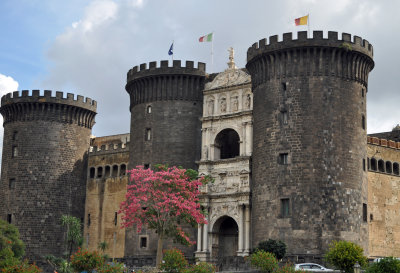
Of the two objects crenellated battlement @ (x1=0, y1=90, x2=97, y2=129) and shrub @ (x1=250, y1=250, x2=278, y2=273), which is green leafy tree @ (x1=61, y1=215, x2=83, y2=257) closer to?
crenellated battlement @ (x1=0, y1=90, x2=97, y2=129)

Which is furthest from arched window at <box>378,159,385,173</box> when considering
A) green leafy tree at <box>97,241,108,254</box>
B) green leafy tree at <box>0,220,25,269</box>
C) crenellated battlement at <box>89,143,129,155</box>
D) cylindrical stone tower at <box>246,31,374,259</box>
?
green leafy tree at <box>0,220,25,269</box>

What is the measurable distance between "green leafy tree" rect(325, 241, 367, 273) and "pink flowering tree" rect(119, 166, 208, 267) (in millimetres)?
12210

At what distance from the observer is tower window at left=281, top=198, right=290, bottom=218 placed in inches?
2021

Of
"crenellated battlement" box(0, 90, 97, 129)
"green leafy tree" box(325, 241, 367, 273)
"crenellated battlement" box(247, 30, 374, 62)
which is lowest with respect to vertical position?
"green leafy tree" box(325, 241, 367, 273)

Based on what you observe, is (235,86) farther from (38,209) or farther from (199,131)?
(38,209)

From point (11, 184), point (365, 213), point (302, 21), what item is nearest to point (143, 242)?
point (11, 184)

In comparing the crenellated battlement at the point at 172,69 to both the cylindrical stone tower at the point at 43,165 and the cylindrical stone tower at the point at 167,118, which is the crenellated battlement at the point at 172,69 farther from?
the cylindrical stone tower at the point at 43,165

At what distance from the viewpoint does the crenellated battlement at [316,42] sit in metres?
53.2

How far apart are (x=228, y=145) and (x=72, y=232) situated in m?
16.6

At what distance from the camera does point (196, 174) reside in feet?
177

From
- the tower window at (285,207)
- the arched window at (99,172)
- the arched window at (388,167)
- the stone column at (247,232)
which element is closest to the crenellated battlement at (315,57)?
the arched window at (388,167)

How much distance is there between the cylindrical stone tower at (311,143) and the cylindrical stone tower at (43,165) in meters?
20.9

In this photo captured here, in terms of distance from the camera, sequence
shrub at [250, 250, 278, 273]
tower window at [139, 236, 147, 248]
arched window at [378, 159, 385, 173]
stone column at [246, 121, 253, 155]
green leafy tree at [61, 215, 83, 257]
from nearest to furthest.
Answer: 1. shrub at [250, 250, 278, 273]
2. stone column at [246, 121, 253, 155]
3. tower window at [139, 236, 147, 248]
4. arched window at [378, 159, 385, 173]
5. green leafy tree at [61, 215, 83, 257]

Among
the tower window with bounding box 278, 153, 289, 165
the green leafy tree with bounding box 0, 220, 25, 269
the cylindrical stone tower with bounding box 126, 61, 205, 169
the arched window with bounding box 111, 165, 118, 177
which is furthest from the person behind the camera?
the arched window with bounding box 111, 165, 118, 177
